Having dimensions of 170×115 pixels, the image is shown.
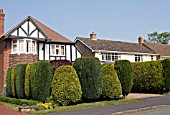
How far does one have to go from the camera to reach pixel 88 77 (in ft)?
53.9

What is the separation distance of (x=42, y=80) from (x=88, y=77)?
2878 mm

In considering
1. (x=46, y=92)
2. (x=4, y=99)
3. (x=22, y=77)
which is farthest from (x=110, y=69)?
(x=4, y=99)

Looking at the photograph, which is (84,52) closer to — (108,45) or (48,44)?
(108,45)

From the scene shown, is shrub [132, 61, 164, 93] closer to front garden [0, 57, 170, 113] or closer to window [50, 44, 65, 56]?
front garden [0, 57, 170, 113]

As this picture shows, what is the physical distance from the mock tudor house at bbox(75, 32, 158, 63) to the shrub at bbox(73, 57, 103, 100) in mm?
19616

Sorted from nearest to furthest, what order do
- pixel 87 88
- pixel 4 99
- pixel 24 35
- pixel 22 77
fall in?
1. pixel 87 88
2. pixel 22 77
3. pixel 4 99
4. pixel 24 35

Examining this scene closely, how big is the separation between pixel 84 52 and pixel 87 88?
2218 cm

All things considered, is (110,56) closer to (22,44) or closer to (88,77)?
(22,44)

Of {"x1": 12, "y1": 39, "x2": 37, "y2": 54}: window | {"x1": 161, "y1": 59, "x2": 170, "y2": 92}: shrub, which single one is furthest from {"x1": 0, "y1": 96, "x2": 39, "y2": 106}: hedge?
{"x1": 161, "y1": 59, "x2": 170, "y2": 92}: shrub

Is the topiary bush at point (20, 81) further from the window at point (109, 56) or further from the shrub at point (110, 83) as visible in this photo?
the window at point (109, 56)

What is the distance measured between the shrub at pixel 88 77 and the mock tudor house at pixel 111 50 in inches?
772

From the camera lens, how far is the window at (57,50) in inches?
1166

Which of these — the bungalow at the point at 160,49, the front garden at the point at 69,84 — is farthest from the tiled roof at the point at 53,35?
the bungalow at the point at 160,49

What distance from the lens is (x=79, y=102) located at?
55.2 ft
